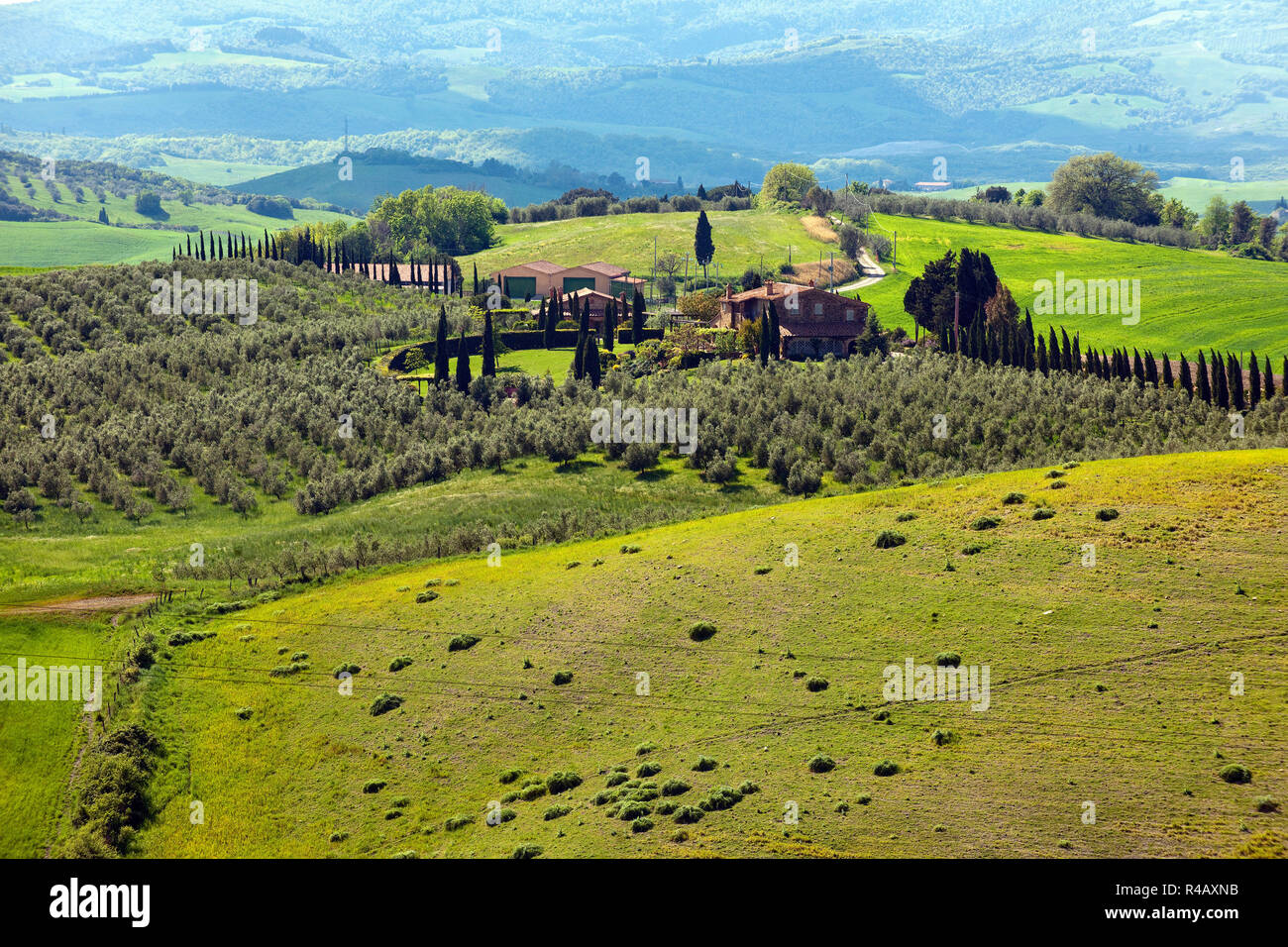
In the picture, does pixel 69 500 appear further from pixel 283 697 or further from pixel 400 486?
pixel 283 697

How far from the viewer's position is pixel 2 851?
45.2 metres

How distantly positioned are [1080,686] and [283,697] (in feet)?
115

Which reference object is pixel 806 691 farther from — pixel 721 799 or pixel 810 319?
pixel 810 319

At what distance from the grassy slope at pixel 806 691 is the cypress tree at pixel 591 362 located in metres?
54.7

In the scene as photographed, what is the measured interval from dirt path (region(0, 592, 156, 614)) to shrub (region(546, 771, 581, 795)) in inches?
1338

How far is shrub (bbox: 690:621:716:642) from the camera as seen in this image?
57.1 m

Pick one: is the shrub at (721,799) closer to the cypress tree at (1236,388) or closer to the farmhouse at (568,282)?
the cypress tree at (1236,388)

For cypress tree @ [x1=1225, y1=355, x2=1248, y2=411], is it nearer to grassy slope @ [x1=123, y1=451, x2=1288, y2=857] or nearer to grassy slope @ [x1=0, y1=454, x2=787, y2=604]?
grassy slope @ [x1=123, y1=451, x2=1288, y2=857]

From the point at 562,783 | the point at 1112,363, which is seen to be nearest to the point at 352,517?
the point at 562,783

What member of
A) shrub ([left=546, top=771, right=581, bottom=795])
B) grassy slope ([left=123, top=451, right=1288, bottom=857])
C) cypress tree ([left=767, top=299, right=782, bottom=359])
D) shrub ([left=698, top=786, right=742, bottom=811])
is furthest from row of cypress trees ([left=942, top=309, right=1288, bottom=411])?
shrub ([left=546, top=771, right=581, bottom=795])

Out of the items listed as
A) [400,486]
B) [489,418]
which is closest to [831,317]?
[489,418]

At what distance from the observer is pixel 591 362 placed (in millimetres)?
126125

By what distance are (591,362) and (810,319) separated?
1370 inches

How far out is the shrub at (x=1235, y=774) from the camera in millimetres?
40062
